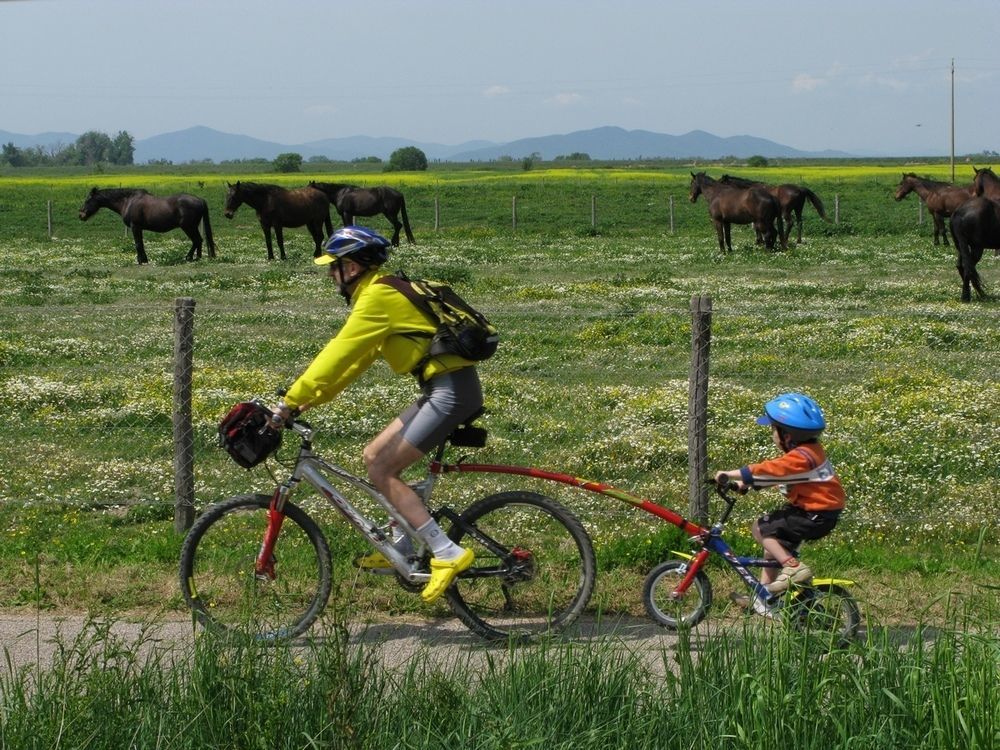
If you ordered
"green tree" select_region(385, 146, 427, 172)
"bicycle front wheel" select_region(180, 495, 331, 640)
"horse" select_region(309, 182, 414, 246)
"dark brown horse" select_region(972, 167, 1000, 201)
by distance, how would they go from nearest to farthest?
"bicycle front wheel" select_region(180, 495, 331, 640), "dark brown horse" select_region(972, 167, 1000, 201), "horse" select_region(309, 182, 414, 246), "green tree" select_region(385, 146, 427, 172)

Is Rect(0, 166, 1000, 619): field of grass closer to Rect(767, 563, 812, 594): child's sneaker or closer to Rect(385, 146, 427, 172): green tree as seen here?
Rect(767, 563, 812, 594): child's sneaker

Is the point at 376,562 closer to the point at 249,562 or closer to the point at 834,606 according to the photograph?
the point at 249,562

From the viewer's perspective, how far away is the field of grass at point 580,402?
25.6ft

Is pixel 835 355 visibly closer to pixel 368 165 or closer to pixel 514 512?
pixel 514 512

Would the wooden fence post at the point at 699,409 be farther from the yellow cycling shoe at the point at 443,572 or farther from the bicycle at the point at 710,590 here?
the yellow cycling shoe at the point at 443,572

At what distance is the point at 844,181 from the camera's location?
218ft

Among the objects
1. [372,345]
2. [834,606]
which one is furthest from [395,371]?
[834,606]

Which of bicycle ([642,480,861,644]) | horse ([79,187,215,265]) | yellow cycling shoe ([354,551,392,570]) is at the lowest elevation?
bicycle ([642,480,861,644])

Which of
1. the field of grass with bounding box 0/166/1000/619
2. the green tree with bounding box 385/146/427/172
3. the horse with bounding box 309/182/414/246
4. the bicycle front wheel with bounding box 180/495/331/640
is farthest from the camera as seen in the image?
the green tree with bounding box 385/146/427/172

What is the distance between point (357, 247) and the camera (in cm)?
604

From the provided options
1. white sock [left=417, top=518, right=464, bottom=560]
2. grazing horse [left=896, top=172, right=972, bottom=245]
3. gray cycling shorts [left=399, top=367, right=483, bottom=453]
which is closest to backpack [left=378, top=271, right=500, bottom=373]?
gray cycling shorts [left=399, top=367, right=483, bottom=453]

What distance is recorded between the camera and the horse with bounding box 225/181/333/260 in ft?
110

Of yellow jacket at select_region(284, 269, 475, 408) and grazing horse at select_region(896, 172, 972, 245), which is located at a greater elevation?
grazing horse at select_region(896, 172, 972, 245)

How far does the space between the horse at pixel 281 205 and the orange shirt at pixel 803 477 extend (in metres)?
27.6
